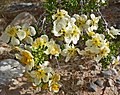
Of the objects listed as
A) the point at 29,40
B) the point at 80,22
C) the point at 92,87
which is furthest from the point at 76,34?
the point at 92,87

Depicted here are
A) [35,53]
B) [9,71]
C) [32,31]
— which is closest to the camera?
[35,53]

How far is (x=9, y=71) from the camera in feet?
8.48

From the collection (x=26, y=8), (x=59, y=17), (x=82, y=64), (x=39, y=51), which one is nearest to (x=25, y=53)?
(x=39, y=51)

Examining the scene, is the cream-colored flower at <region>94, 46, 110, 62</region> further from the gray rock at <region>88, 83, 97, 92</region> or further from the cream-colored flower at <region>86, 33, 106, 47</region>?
the gray rock at <region>88, 83, 97, 92</region>

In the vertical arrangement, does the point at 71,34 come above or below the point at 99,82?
above

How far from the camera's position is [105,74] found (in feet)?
8.84

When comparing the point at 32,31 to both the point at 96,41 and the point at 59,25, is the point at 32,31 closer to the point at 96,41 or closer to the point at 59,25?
the point at 59,25

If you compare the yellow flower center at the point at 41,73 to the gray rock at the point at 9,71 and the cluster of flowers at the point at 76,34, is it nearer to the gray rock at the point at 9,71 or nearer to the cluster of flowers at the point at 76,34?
the cluster of flowers at the point at 76,34

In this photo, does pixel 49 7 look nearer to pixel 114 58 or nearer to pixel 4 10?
pixel 114 58

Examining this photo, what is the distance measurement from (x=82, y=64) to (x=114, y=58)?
0.34 meters

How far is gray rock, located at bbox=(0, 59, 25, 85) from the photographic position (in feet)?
8.40

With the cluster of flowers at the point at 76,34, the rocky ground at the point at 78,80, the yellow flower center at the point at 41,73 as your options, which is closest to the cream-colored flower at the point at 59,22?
the cluster of flowers at the point at 76,34

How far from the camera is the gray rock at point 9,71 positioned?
8.40ft

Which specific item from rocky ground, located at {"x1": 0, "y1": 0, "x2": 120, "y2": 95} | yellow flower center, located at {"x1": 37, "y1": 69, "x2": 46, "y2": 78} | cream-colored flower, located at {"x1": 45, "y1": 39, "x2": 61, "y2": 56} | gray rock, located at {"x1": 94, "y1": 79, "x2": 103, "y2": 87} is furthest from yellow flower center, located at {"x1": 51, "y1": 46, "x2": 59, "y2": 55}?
gray rock, located at {"x1": 94, "y1": 79, "x2": 103, "y2": 87}
